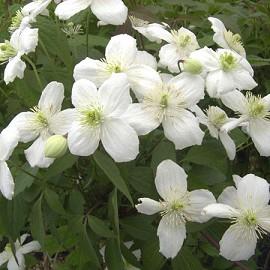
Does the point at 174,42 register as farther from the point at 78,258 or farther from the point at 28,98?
the point at 78,258

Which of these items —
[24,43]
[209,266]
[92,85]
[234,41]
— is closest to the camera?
[92,85]

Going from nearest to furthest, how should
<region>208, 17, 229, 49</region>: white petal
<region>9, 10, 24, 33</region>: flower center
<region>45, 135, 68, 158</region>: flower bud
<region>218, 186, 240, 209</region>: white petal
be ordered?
<region>45, 135, 68, 158</region>: flower bud
<region>218, 186, 240, 209</region>: white petal
<region>208, 17, 229, 49</region>: white petal
<region>9, 10, 24, 33</region>: flower center

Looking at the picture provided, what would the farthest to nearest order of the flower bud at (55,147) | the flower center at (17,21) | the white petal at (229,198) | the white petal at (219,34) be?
1. the flower center at (17,21)
2. the white petal at (219,34)
3. the white petal at (229,198)
4. the flower bud at (55,147)

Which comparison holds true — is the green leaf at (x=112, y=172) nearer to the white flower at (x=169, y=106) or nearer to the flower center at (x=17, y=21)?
the white flower at (x=169, y=106)

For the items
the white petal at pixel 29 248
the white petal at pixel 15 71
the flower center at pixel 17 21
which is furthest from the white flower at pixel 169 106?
the white petal at pixel 29 248

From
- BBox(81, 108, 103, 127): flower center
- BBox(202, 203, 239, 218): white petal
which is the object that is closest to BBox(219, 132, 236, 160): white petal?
BBox(202, 203, 239, 218): white petal

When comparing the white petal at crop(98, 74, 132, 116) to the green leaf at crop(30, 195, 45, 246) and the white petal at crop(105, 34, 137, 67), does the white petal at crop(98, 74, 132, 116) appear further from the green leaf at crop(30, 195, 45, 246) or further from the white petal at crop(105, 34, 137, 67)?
the green leaf at crop(30, 195, 45, 246)

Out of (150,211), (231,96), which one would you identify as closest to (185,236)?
(150,211)
